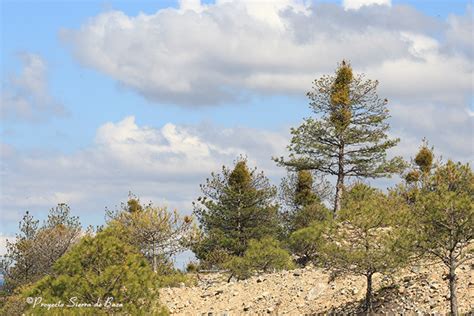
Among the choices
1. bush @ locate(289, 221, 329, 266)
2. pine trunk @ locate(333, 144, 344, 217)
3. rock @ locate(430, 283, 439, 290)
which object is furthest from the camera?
pine trunk @ locate(333, 144, 344, 217)

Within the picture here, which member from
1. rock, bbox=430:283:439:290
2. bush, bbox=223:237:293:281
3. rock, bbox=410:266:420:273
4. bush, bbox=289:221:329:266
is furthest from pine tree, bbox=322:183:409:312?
bush, bbox=289:221:329:266

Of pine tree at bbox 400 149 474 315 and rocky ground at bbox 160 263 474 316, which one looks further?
rocky ground at bbox 160 263 474 316

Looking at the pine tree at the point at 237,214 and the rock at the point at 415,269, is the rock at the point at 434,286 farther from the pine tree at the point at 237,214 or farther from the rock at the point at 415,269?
the pine tree at the point at 237,214

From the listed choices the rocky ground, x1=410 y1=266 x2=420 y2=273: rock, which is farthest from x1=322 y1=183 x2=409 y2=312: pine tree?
x1=410 y1=266 x2=420 y2=273: rock

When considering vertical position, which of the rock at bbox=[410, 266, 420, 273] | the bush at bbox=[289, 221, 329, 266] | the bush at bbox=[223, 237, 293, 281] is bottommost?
the rock at bbox=[410, 266, 420, 273]

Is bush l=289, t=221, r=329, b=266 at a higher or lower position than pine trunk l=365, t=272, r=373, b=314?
higher

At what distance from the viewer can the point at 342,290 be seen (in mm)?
29922

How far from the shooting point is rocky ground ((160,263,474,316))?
88.9 feet

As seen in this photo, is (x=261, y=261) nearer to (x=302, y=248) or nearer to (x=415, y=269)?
(x=302, y=248)

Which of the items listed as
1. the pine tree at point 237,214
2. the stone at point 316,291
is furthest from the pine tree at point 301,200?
the stone at point 316,291

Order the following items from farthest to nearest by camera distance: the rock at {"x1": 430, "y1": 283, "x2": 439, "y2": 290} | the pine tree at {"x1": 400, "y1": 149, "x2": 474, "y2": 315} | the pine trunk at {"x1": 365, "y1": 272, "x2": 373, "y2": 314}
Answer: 1. the rock at {"x1": 430, "y1": 283, "x2": 439, "y2": 290}
2. the pine trunk at {"x1": 365, "y1": 272, "x2": 373, "y2": 314}
3. the pine tree at {"x1": 400, "y1": 149, "x2": 474, "y2": 315}

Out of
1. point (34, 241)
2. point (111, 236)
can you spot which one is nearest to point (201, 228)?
point (34, 241)

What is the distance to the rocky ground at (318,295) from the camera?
27094mm

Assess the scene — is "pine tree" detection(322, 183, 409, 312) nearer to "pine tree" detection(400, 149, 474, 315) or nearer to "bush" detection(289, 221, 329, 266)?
"pine tree" detection(400, 149, 474, 315)
